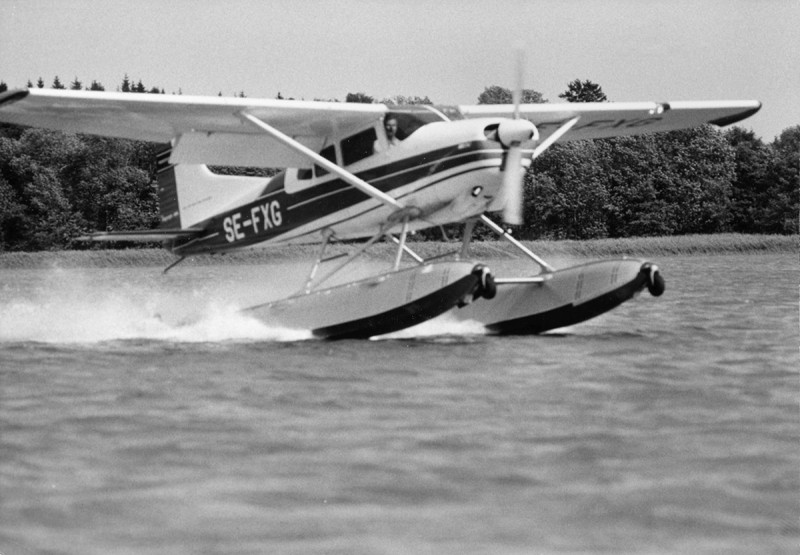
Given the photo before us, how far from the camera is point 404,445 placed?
19.7ft

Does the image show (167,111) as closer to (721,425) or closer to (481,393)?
(481,393)

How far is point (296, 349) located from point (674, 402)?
4386mm

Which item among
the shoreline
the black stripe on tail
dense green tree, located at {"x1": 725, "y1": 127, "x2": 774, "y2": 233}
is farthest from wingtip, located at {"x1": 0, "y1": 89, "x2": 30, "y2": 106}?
dense green tree, located at {"x1": 725, "y1": 127, "x2": 774, "y2": 233}

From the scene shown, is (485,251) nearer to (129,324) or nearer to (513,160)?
(129,324)

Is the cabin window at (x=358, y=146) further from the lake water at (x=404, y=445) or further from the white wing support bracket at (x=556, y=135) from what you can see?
the lake water at (x=404, y=445)

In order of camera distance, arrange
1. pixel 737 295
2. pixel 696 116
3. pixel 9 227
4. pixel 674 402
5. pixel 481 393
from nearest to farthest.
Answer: pixel 674 402 < pixel 481 393 < pixel 696 116 < pixel 737 295 < pixel 9 227

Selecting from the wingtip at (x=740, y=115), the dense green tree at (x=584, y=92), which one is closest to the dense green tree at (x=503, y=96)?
the dense green tree at (x=584, y=92)

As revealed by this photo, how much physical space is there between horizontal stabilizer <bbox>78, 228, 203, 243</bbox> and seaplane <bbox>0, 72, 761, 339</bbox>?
1.6 inches

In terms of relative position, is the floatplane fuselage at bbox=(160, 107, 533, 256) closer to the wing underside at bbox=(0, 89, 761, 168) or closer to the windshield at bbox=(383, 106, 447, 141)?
the windshield at bbox=(383, 106, 447, 141)

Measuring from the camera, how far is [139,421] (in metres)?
6.77

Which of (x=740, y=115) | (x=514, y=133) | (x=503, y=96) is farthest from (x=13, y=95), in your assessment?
(x=503, y=96)

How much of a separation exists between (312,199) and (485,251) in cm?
2520

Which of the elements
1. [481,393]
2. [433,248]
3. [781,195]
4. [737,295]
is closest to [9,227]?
[433,248]

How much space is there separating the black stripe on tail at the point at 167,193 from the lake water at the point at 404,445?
3.68 meters
